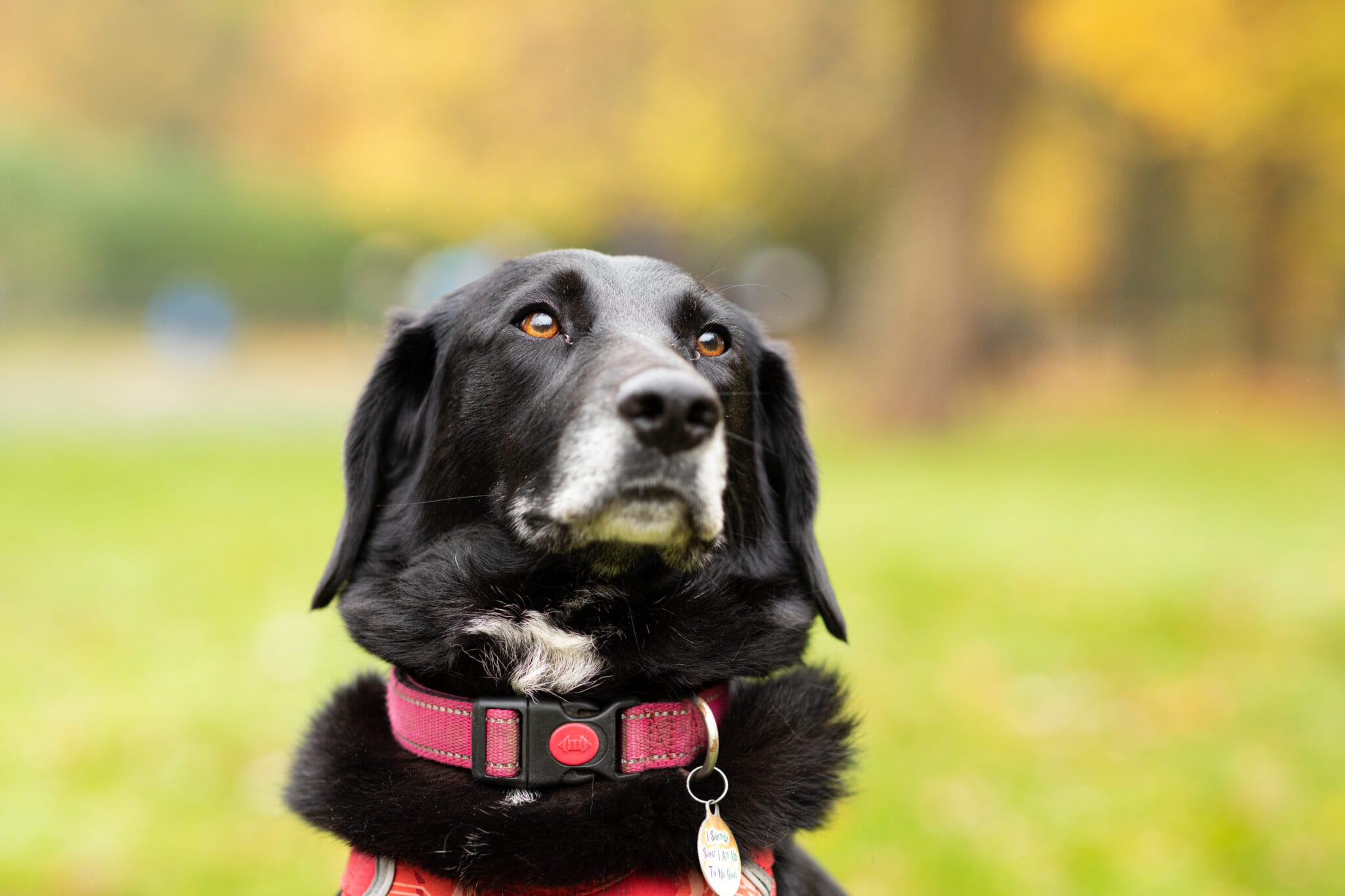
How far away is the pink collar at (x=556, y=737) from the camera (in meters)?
2.45

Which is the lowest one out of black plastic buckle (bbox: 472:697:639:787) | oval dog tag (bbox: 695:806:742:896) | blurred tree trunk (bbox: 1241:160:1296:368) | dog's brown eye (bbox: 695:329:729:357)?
blurred tree trunk (bbox: 1241:160:1296:368)

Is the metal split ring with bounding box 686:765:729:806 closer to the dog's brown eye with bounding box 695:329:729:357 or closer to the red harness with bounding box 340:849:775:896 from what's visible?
the red harness with bounding box 340:849:775:896

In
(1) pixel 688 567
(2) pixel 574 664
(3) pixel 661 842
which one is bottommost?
(3) pixel 661 842

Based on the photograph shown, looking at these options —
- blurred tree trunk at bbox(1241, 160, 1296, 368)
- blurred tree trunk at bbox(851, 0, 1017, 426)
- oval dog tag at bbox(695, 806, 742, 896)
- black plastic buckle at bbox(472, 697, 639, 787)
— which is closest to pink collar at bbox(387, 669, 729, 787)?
black plastic buckle at bbox(472, 697, 639, 787)

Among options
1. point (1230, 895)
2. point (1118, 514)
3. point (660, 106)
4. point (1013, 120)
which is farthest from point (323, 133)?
point (1230, 895)

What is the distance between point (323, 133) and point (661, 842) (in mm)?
27489

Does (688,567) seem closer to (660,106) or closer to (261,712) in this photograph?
(261,712)

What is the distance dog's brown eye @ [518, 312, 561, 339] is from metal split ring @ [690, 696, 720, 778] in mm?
879

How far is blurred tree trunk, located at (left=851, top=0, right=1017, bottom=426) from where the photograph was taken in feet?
49.4

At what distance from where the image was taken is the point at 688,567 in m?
2.65

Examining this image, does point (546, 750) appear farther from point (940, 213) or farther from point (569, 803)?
point (940, 213)

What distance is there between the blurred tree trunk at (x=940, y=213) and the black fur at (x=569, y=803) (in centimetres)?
1351

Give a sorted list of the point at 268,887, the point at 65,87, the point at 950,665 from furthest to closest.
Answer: the point at 65,87 → the point at 950,665 → the point at 268,887

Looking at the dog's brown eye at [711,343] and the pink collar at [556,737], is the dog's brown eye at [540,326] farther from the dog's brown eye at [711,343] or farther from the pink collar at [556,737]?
the pink collar at [556,737]
